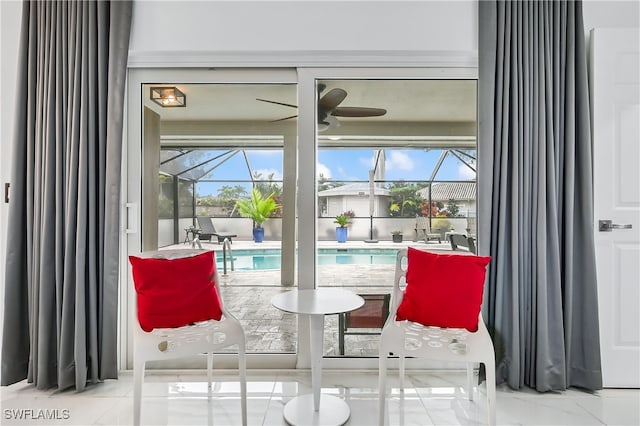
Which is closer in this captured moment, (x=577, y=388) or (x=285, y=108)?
(x=577, y=388)

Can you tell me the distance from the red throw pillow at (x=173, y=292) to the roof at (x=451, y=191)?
144 cm

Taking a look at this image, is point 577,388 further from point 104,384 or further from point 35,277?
point 35,277

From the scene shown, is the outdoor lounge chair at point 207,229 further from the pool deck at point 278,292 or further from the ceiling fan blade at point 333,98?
the ceiling fan blade at point 333,98

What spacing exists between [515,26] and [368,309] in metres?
1.93

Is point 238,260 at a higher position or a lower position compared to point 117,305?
higher

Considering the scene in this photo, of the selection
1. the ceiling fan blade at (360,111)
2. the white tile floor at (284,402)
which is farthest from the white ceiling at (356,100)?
the white tile floor at (284,402)

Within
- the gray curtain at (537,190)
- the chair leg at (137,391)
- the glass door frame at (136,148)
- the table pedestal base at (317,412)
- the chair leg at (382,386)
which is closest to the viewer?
the chair leg at (137,391)

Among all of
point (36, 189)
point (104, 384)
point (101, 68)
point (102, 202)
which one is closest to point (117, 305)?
point (104, 384)

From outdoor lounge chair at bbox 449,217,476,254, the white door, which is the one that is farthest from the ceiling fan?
the white door

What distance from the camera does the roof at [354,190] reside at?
2422mm

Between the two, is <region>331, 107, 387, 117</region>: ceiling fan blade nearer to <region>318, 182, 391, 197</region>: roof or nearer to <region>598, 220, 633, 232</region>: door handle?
<region>318, 182, 391, 197</region>: roof

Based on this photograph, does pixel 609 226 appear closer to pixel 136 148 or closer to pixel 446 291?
pixel 446 291

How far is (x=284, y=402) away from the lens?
2.04 m

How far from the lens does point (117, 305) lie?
7.29ft
